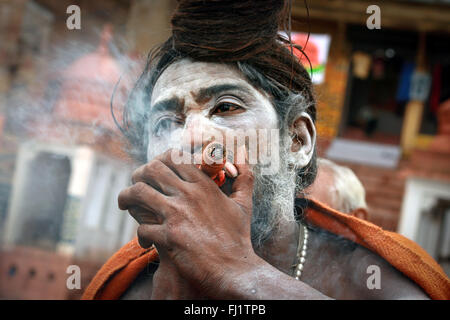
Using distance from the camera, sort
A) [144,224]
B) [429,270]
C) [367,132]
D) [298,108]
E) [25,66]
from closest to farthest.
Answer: [144,224]
[429,270]
[298,108]
[25,66]
[367,132]

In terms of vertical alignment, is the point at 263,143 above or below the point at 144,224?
above

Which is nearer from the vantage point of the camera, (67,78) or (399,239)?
(399,239)

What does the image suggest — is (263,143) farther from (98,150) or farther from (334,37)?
(334,37)

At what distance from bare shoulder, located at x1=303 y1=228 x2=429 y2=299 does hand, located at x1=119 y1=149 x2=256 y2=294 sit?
31 centimetres

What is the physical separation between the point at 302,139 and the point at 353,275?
37cm

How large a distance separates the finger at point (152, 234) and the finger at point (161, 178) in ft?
0.25

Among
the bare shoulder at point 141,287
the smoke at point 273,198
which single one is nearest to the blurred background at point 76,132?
the bare shoulder at point 141,287

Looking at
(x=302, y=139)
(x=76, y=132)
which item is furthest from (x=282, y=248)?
(x=76, y=132)

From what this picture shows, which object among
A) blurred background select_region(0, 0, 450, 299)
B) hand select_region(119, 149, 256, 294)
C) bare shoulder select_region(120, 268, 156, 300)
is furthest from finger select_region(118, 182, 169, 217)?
bare shoulder select_region(120, 268, 156, 300)

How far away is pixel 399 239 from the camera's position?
1290 mm

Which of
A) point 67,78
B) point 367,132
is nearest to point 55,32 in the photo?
point 67,78

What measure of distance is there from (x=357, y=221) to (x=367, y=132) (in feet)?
24.4

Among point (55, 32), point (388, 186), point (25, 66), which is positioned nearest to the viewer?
point (55, 32)

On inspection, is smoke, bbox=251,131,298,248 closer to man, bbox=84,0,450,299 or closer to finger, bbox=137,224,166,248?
man, bbox=84,0,450,299
